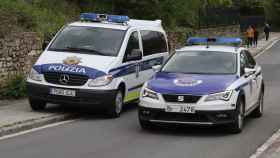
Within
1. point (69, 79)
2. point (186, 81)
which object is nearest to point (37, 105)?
point (69, 79)

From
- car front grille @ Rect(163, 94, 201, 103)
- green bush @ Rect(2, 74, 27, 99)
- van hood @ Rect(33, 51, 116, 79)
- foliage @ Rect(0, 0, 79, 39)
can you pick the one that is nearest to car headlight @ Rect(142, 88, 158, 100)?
car front grille @ Rect(163, 94, 201, 103)

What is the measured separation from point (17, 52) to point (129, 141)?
276 inches

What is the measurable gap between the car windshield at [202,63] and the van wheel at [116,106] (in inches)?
52.4

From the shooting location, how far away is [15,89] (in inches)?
640

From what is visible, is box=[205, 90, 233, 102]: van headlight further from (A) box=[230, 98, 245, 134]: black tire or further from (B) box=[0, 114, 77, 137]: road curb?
(B) box=[0, 114, 77, 137]: road curb

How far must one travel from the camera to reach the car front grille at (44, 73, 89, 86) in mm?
13695

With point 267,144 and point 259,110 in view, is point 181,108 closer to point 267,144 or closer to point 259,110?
point 267,144

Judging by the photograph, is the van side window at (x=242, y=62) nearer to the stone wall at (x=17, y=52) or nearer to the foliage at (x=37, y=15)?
the stone wall at (x=17, y=52)

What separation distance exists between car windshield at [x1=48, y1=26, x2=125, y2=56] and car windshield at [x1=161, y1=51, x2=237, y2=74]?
1631 mm

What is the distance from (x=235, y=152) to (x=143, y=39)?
6290 millimetres

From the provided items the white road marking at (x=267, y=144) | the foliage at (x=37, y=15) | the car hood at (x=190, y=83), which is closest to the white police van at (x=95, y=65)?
the car hood at (x=190, y=83)

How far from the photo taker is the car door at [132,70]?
1482 centimetres

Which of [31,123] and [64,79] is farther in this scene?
[64,79]

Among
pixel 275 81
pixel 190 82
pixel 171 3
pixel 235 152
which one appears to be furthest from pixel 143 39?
pixel 171 3
